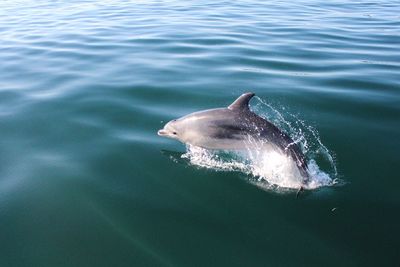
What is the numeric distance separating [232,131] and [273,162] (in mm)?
1000

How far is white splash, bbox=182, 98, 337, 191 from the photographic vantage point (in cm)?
722

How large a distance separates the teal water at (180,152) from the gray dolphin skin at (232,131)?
1.43ft

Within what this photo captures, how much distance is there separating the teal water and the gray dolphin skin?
435mm

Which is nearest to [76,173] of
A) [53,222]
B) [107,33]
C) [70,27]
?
[53,222]

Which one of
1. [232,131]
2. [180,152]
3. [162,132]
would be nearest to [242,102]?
[232,131]

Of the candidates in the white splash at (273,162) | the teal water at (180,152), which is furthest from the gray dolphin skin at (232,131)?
the teal water at (180,152)

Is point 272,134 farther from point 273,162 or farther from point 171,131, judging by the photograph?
point 171,131

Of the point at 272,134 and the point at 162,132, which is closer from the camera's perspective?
the point at 272,134

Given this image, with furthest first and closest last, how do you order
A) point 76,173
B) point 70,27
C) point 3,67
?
point 70,27
point 3,67
point 76,173

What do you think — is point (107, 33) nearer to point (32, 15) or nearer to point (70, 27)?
point (70, 27)

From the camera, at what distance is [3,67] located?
14.0 meters

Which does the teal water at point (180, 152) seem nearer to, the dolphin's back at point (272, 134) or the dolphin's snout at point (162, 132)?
the dolphin's snout at point (162, 132)

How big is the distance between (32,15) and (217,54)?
15.4 meters

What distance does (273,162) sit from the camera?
7.71 metres
